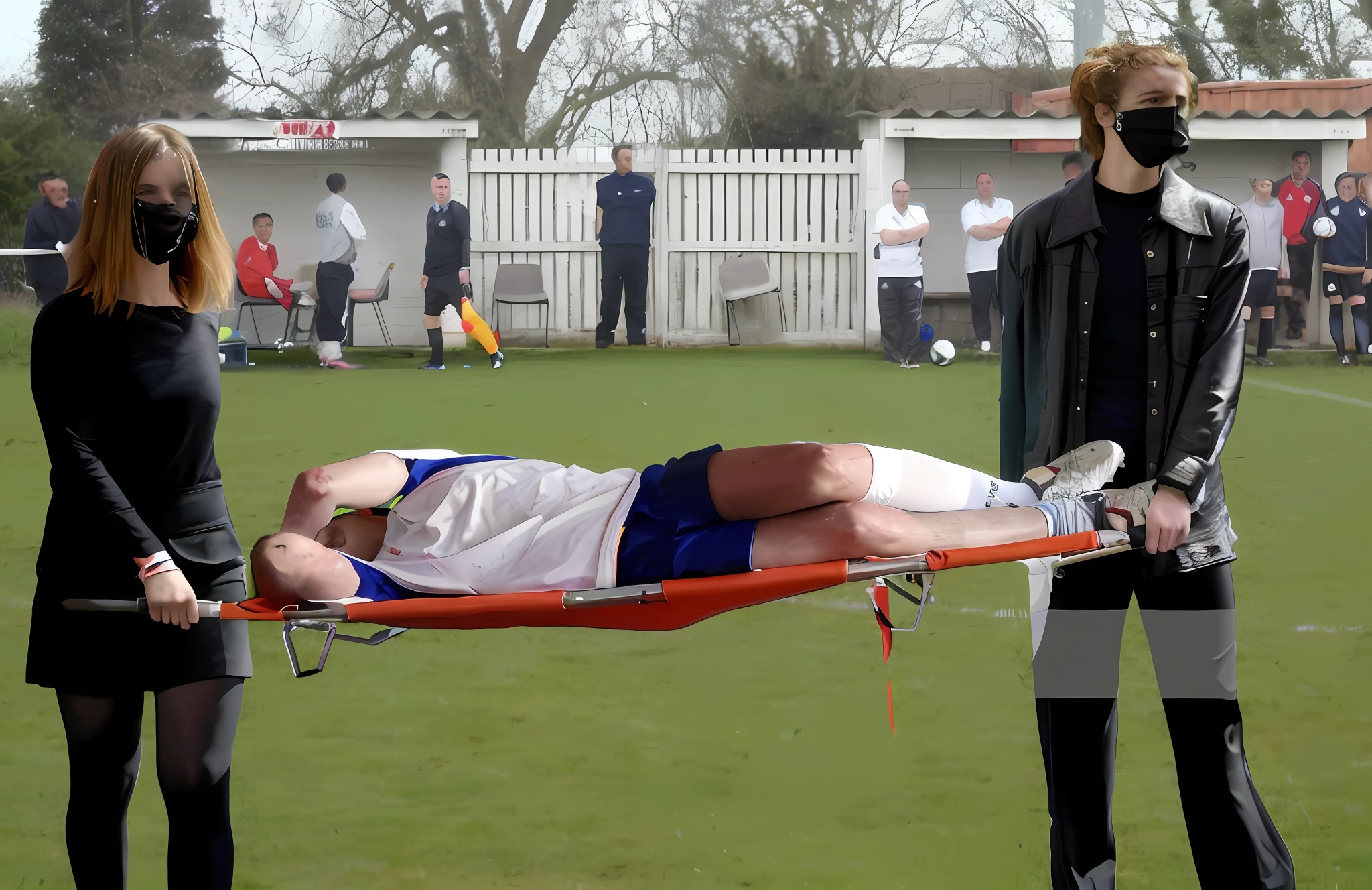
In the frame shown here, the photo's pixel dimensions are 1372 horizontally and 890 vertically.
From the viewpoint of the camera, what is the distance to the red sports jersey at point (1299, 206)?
12195 millimetres

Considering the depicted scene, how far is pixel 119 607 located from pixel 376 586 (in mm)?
613

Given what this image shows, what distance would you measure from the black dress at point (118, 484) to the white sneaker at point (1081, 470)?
4.73ft

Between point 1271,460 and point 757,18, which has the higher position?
Answer: point 757,18

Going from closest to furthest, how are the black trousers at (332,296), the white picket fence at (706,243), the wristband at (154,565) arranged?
the wristband at (154,565), the black trousers at (332,296), the white picket fence at (706,243)

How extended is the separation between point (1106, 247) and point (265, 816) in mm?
2075

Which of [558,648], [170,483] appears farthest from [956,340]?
[170,483]

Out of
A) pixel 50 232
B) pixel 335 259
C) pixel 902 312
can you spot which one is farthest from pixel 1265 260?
pixel 50 232

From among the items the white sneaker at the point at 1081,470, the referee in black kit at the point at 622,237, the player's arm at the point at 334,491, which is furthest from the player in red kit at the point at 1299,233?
the player's arm at the point at 334,491

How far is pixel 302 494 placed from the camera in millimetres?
2625

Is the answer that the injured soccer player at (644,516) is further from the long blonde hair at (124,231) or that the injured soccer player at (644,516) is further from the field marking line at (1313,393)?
the field marking line at (1313,393)

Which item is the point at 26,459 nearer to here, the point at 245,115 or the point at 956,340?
the point at 245,115

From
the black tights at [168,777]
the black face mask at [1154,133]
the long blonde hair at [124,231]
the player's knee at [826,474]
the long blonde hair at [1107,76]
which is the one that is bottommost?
the black tights at [168,777]

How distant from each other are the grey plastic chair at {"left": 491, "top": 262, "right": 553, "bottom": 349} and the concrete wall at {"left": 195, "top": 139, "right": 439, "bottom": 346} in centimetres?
82

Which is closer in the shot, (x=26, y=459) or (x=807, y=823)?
(x=807, y=823)
